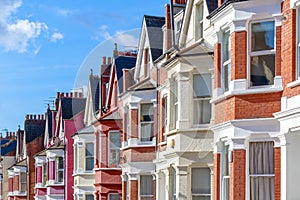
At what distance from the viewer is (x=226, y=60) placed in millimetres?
18656

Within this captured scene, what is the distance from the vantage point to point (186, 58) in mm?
21969

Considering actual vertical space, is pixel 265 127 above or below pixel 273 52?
below

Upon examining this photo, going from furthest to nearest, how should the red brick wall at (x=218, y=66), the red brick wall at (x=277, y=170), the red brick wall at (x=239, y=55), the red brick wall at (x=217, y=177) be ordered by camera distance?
the red brick wall at (x=218, y=66)
the red brick wall at (x=217, y=177)
the red brick wall at (x=239, y=55)
the red brick wall at (x=277, y=170)

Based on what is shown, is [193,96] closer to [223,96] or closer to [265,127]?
[223,96]

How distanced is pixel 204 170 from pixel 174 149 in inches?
48.9

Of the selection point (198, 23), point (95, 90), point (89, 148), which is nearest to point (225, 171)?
point (198, 23)

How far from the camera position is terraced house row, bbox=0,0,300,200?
16.5 meters

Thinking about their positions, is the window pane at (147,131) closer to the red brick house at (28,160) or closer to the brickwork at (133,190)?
the brickwork at (133,190)

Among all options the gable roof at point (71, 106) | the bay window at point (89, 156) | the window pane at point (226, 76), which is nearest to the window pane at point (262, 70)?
the window pane at point (226, 76)

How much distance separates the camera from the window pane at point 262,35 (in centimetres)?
1710

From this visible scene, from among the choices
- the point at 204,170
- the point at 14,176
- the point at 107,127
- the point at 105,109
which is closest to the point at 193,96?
the point at 204,170

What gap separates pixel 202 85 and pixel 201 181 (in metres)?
2.99

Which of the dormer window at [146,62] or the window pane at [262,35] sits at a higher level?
the dormer window at [146,62]

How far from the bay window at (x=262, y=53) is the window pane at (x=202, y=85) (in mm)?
4146
